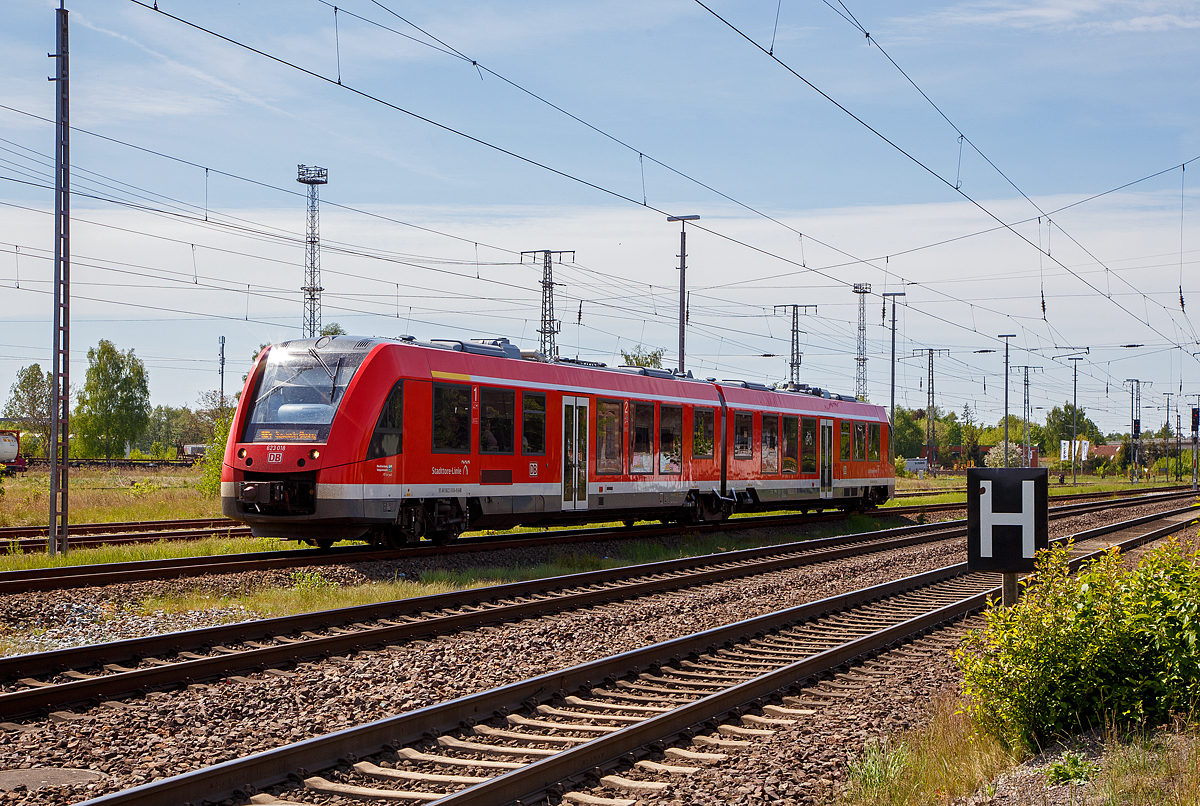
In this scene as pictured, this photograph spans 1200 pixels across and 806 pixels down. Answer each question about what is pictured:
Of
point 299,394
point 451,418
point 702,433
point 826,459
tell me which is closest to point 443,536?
point 451,418

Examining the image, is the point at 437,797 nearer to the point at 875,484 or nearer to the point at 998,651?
the point at 998,651

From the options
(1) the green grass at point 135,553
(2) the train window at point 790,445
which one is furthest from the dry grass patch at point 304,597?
(2) the train window at point 790,445

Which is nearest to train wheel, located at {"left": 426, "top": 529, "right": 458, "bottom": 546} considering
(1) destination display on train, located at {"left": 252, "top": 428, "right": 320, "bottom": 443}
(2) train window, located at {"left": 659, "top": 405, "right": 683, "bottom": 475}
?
(1) destination display on train, located at {"left": 252, "top": 428, "right": 320, "bottom": 443}

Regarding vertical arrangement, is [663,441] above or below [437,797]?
above

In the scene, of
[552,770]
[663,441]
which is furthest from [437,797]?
[663,441]

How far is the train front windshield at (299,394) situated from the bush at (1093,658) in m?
10.7

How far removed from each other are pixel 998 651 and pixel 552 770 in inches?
125

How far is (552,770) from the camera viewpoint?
19.4 feet

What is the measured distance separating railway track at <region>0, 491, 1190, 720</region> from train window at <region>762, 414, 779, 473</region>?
33.9 feet

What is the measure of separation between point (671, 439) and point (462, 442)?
664 cm

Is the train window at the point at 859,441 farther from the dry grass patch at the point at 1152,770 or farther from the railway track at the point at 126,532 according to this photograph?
the dry grass patch at the point at 1152,770

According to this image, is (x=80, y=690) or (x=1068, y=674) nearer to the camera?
(x=1068, y=674)

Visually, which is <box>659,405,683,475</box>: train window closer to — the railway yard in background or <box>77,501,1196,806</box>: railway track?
the railway yard in background

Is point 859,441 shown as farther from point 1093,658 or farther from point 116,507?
point 1093,658
